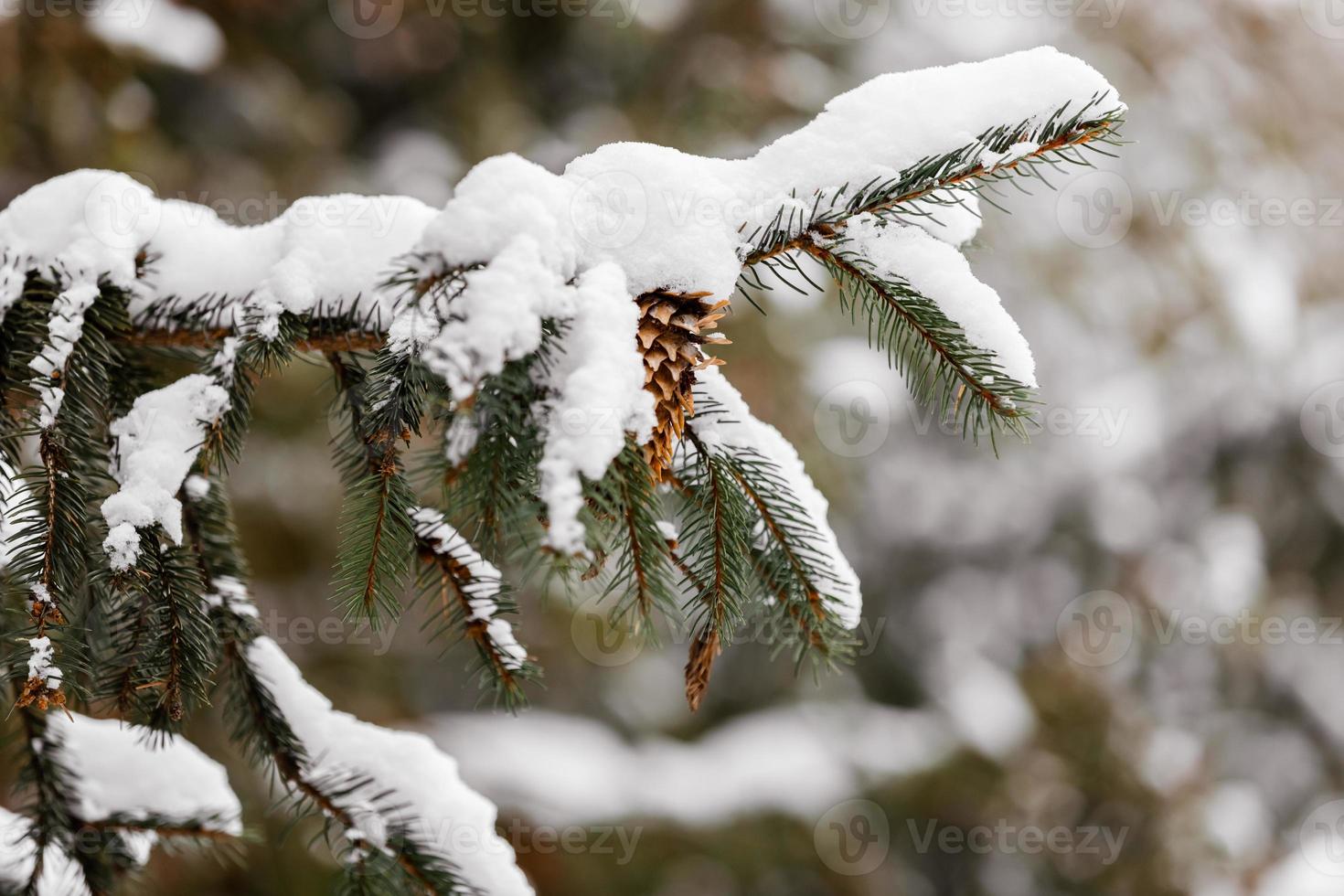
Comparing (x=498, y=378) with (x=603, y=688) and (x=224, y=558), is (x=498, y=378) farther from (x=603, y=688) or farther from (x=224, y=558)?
(x=603, y=688)

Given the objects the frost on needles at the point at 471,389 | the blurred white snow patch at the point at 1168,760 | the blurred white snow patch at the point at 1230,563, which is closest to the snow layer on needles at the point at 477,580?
the frost on needles at the point at 471,389

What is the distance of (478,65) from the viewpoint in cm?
323

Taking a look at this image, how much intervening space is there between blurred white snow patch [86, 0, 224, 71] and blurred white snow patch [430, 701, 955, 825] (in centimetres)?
248

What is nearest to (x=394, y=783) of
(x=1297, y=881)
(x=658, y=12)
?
(x=658, y=12)

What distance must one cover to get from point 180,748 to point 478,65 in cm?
283

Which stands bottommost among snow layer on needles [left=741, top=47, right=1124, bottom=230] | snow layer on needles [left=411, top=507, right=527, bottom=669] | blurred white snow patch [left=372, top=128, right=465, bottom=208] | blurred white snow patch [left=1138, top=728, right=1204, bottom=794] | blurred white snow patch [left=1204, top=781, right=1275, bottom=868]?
blurred white snow patch [left=1204, top=781, right=1275, bottom=868]

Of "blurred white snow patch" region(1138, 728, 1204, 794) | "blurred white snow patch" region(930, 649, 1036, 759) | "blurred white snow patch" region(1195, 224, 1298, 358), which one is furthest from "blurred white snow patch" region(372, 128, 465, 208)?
"blurred white snow patch" region(1138, 728, 1204, 794)

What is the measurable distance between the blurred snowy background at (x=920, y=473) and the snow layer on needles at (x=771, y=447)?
71.3 inches

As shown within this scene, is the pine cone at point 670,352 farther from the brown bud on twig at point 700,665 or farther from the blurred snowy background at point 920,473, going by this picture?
the blurred snowy background at point 920,473

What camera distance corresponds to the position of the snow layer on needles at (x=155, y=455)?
2.47 feet

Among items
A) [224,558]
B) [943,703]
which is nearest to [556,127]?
[224,558]

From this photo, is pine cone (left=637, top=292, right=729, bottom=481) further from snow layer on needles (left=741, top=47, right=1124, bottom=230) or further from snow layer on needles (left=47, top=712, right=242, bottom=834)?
snow layer on needles (left=47, top=712, right=242, bottom=834)

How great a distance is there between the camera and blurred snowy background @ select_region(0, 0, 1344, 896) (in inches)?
111

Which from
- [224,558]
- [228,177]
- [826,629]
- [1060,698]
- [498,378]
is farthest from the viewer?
[1060,698]
